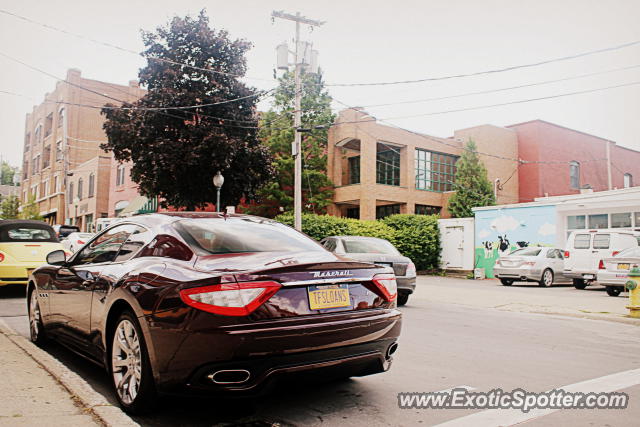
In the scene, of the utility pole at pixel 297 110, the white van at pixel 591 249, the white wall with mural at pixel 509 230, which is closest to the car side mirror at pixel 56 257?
the utility pole at pixel 297 110

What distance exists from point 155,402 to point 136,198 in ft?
127

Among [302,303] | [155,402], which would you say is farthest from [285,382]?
[155,402]

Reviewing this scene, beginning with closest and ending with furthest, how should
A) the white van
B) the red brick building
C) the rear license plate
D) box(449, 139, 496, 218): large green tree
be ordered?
the rear license plate, the white van, box(449, 139, 496, 218): large green tree, the red brick building

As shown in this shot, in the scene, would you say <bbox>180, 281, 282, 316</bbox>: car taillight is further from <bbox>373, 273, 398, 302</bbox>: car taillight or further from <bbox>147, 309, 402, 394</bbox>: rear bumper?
<bbox>373, 273, 398, 302</bbox>: car taillight

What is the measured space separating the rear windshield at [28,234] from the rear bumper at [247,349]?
30.3 ft

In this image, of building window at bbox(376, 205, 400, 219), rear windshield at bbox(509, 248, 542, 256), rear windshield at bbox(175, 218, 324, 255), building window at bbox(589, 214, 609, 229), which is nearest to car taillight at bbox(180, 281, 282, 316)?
rear windshield at bbox(175, 218, 324, 255)

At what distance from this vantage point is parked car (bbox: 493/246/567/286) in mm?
19672

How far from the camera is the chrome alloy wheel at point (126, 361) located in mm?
3865

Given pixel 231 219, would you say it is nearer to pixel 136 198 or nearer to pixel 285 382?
pixel 285 382

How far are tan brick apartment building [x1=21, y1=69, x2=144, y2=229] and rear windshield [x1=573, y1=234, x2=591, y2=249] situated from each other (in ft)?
126

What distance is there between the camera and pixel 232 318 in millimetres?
3375

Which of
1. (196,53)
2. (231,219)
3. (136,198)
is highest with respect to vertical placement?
(196,53)

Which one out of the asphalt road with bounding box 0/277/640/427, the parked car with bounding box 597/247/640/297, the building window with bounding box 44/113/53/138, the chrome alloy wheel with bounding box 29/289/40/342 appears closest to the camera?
the asphalt road with bounding box 0/277/640/427

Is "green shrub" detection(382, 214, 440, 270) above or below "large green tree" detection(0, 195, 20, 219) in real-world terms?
below
